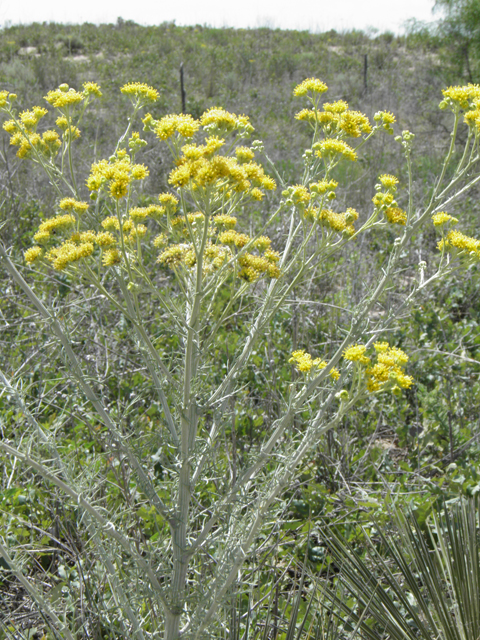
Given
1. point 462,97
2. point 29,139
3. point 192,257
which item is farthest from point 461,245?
point 29,139

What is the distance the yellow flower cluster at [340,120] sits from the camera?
1.65 m

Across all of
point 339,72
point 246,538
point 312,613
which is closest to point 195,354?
point 246,538

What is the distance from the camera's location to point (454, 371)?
3252mm

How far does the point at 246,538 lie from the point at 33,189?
5.78 metres

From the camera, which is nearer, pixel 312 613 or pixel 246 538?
pixel 246 538

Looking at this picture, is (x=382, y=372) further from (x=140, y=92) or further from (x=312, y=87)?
(x=140, y=92)

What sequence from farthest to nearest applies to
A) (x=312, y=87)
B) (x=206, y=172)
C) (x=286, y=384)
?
(x=286, y=384)
(x=312, y=87)
(x=206, y=172)

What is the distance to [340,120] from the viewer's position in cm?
165

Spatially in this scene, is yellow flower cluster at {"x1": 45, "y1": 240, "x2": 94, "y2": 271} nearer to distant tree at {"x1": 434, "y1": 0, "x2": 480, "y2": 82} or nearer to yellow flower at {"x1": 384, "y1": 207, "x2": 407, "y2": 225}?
yellow flower at {"x1": 384, "y1": 207, "x2": 407, "y2": 225}

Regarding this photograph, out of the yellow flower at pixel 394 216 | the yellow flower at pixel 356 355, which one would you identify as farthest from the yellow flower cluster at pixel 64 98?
the yellow flower at pixel 356 355

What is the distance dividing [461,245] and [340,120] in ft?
1.89

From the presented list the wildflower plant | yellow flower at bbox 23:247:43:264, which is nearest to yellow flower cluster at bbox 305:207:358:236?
the wildflower plant

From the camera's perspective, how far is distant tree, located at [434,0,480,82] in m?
8.35

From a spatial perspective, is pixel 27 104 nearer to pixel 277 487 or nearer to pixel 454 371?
pixel 454 371
